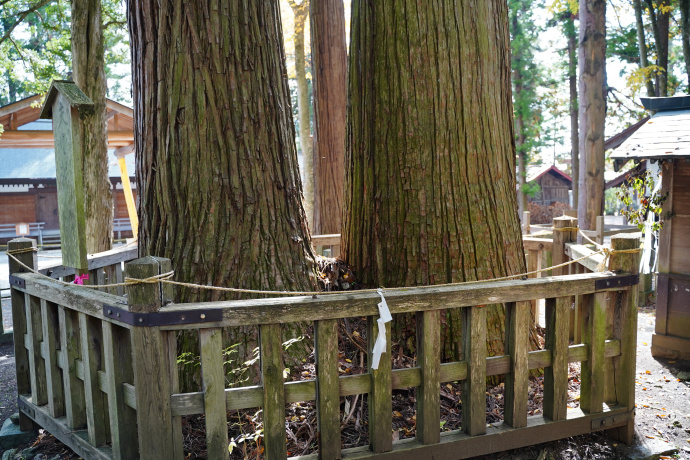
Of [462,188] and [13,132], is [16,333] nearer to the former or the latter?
[462,188]

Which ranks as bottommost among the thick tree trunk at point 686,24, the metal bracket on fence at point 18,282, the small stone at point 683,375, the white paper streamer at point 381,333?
the small stone at point 683,375

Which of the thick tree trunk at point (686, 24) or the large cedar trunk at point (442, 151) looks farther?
the thick tree trunk at point (686, 24)

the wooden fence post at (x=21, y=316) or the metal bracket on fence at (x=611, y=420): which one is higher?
the wooden fence post at (x=21, y=316)

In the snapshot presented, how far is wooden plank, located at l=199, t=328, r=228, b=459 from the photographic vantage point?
8.54 ft

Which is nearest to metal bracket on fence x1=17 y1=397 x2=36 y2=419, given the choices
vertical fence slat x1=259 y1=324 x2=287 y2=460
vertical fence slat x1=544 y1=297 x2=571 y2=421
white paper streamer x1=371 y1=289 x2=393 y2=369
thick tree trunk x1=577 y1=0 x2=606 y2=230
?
vertical fence slat x1=259 y1=324 x2=287 y2=460

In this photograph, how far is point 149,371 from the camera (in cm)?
255

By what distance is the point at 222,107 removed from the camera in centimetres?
367

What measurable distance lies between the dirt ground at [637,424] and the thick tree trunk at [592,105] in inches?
364

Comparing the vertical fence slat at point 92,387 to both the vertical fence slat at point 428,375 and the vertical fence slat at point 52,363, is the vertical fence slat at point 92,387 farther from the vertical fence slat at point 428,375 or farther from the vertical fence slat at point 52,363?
the vertical fence slat at point 428,375

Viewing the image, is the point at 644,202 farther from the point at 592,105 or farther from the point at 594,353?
the point at 592,105

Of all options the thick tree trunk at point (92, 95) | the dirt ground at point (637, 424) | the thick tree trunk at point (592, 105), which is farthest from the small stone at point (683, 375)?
the thick tree trunk at point (592, 105)

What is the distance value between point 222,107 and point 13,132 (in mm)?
13241

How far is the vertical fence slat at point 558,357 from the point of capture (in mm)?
3309

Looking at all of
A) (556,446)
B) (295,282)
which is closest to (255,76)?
(295,282)
